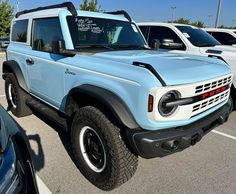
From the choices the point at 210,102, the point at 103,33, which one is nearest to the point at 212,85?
the point at 210,102

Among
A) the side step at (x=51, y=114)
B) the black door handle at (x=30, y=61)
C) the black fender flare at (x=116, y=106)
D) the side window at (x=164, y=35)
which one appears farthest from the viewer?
the side window at (x=164, y=35)

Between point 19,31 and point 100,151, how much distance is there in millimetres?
3458

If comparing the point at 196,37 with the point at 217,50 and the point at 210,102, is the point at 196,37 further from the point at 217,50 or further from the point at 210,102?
the point at 210,102

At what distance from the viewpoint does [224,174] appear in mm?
3303

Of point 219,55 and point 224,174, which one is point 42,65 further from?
point 219,55

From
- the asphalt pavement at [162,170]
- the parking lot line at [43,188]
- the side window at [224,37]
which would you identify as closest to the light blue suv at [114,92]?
the asphalt pavement at [162,170]

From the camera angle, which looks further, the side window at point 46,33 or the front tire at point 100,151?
the side window at point 46,33

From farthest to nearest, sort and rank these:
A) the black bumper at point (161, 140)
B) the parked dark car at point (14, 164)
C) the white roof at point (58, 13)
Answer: the white roof at point (58, 13)
the black bumper at point (161, 140)
the parked dark car at point (14, 164)

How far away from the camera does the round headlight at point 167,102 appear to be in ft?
8.04

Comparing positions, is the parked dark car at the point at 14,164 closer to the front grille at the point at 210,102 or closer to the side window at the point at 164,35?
the front grille at the point at 210,102

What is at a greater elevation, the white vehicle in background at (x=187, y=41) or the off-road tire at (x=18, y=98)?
the white vehicle in background at (x=187, y=41)

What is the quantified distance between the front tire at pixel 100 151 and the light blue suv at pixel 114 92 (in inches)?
0.4

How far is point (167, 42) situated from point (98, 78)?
292 centimetres

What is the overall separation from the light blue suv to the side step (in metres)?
0.02
